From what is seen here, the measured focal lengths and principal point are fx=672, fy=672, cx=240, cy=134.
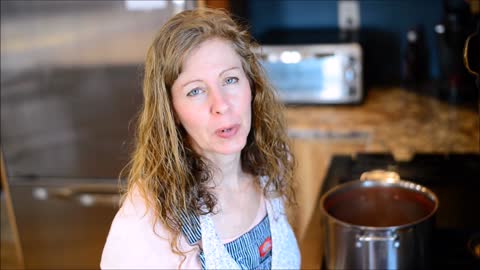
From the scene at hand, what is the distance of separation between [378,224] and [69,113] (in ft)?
4.04

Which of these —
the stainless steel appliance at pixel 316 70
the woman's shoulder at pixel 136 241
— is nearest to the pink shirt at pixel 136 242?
the woman's shoulder at pixel 136 241

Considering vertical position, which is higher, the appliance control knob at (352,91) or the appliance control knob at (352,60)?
the appliance control knob at (352,60)

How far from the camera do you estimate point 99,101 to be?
7.25 ft

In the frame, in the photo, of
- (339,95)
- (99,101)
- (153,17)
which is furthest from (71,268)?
(339,95)

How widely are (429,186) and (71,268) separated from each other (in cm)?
135

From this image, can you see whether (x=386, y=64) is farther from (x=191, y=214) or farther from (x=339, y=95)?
(x=191, y=214)

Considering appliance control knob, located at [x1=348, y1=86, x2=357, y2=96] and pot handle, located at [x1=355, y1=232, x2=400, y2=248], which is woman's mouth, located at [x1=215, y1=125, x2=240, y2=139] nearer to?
pot handle, located at [x1=355, y1=232, x2=400, y2=248]

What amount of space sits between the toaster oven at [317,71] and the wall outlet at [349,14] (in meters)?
0.36

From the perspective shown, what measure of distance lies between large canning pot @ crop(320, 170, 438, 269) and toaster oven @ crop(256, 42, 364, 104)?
1.03 m

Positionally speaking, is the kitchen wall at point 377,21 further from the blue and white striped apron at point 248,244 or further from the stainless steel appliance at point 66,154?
the blue and white striped apron at point 248,244

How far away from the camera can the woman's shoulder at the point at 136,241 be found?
1107mm

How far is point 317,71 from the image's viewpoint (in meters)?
2.51

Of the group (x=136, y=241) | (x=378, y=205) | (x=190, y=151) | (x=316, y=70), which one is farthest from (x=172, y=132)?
(x=316, y=70)

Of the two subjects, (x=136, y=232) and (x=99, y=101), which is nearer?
(x=136, y=232)
